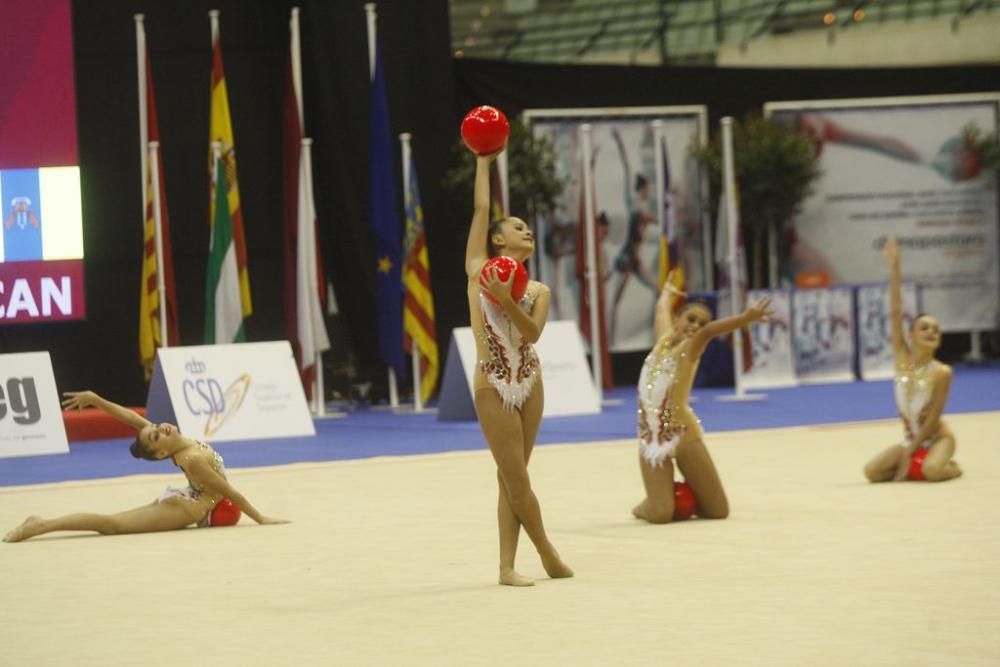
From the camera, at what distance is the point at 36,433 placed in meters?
12.1

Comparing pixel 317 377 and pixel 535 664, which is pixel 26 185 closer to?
pixel 317 377

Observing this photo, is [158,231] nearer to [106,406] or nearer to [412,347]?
[412,347]

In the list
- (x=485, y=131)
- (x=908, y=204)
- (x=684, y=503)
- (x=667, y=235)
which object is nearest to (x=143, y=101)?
(x=667, y=235)

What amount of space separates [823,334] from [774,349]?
26.6 inches

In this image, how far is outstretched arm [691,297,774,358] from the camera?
24.7 ft

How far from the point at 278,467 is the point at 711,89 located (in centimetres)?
1005

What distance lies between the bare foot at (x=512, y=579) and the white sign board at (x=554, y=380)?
827 centimetres

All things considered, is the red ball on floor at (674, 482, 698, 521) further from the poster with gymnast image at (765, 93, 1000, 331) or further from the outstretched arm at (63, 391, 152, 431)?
the poster with gymnast image at (765, 93, 1000, 331)

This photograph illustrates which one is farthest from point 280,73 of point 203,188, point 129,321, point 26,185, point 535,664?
point 535,664

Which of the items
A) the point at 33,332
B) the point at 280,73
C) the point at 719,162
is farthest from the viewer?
the point at 719,162

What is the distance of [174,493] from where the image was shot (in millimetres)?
8156

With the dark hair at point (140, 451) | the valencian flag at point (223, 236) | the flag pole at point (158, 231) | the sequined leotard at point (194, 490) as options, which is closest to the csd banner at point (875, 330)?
the valencian flag at point (223, 236)

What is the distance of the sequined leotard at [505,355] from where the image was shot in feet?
20.3

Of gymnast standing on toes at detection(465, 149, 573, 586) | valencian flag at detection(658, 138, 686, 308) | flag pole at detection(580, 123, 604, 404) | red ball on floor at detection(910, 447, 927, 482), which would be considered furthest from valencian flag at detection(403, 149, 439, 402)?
gymnast standing on toes at detection(465, 149, 573, 586)
